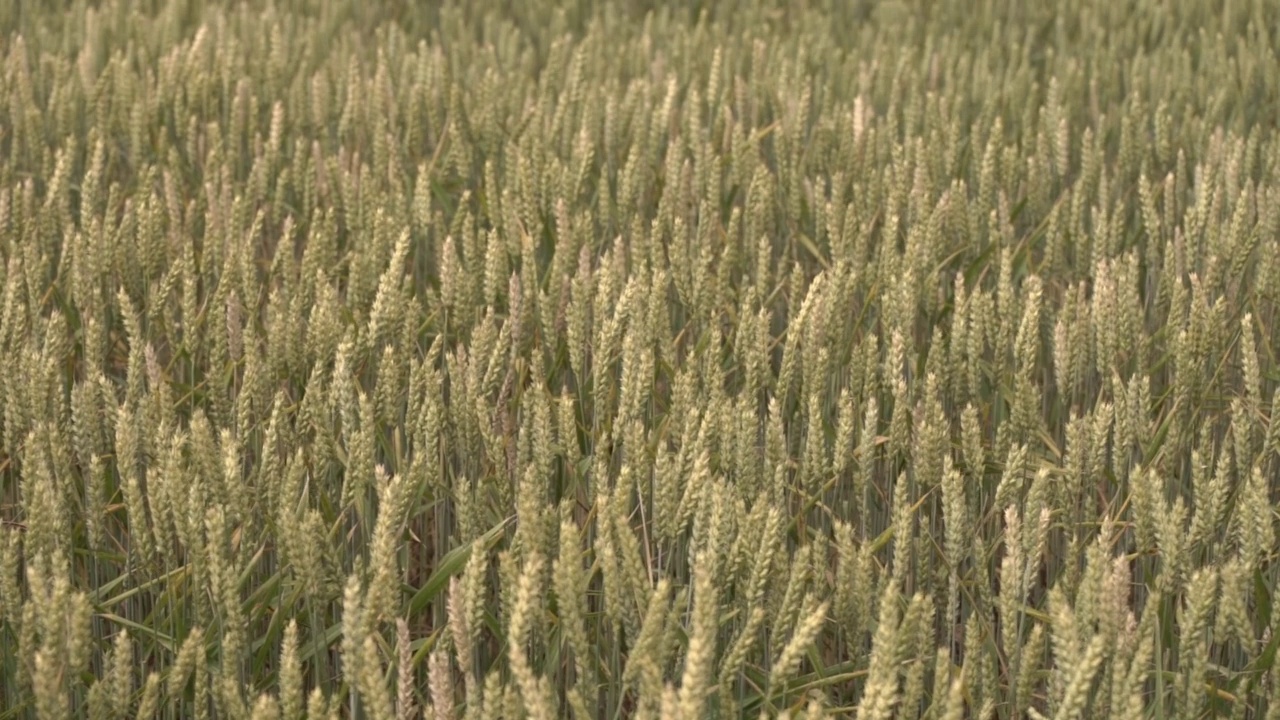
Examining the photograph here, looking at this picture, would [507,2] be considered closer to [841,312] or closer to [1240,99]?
[1240,99]

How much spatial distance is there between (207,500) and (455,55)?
94.1 inches

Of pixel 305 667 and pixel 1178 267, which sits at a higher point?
pixel 1178 267

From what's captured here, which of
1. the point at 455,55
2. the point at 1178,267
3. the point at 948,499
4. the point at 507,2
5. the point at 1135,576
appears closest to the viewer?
the point at 948,499

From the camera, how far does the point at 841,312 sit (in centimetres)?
203

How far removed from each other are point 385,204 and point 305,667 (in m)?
1.13

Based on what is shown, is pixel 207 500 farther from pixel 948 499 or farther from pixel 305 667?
pixel 948 499

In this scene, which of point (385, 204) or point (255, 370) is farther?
point (385, 204)

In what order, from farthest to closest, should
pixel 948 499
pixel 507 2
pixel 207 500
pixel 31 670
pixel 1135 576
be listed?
pixel 507 2 < pixel 1135 576 < pixel 207 500 < pixel 948 499 < pixel 31 670

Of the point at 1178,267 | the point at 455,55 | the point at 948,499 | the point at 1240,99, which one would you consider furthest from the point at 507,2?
the point at 948,499

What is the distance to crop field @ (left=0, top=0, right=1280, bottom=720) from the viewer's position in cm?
136

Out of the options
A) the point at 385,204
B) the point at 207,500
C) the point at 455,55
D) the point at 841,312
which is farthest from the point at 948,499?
the point at 455,55

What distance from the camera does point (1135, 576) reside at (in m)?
1.99

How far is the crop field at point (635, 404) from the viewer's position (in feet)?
4.45

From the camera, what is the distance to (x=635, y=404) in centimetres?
165
